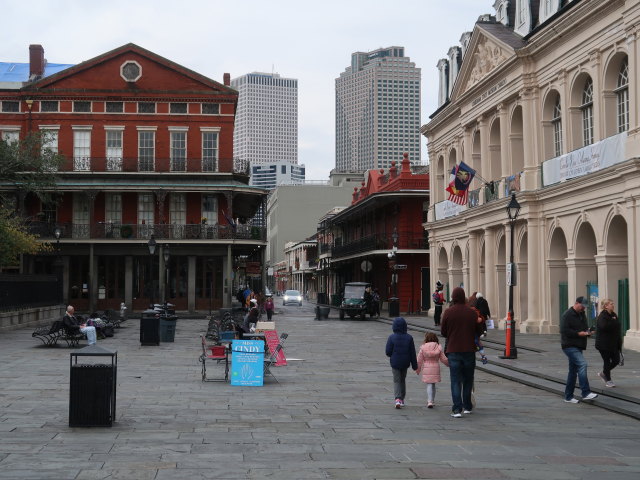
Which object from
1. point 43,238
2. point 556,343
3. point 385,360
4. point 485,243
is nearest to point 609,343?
point 385,360

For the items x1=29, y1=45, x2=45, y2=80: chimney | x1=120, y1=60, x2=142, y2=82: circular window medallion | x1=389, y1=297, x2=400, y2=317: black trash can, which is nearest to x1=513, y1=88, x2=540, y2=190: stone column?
x1=389, y1=297, x2=400, y2=317: black trash can

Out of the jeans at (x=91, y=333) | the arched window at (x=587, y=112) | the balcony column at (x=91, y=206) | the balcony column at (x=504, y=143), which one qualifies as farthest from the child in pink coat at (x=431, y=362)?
the balcony column at (x=91, y=206)

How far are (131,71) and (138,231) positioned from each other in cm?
1008

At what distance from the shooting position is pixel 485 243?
122 ft

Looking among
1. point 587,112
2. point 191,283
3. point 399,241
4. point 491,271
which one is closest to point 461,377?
point 587,112

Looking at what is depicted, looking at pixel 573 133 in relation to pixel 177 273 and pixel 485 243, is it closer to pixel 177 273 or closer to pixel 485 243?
pixel 485 243

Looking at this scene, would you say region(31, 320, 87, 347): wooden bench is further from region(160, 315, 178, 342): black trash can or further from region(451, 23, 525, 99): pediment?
region(451, 23, 525, 99): pediment

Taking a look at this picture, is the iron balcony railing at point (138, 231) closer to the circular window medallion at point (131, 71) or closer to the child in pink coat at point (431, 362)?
the circular window medallion at point (131, 71)

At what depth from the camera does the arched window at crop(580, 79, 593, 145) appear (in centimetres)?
2839

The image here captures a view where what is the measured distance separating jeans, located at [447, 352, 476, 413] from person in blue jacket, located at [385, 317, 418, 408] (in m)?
0.79

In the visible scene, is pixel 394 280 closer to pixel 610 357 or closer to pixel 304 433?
pixel 610 357

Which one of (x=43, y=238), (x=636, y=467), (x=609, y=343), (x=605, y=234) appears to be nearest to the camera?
(x=636, y=467)

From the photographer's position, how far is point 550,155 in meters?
31.4

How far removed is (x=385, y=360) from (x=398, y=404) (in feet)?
27.8
